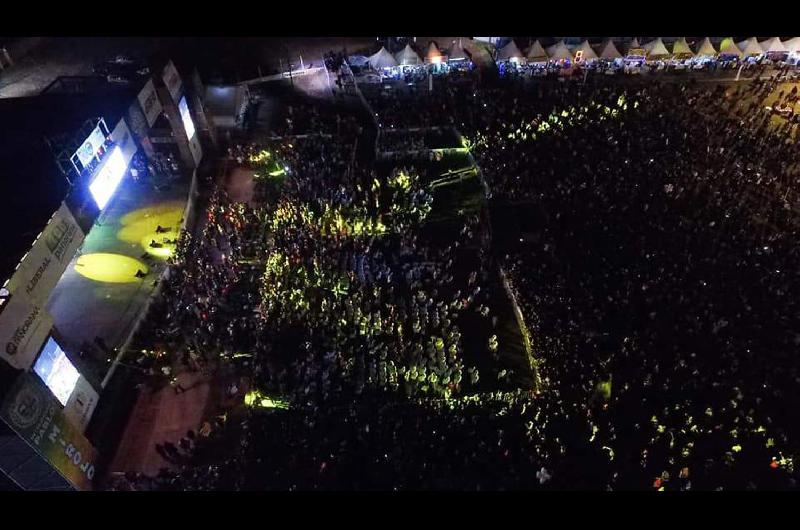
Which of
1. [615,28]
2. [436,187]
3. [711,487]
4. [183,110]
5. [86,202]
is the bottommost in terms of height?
[711,487]

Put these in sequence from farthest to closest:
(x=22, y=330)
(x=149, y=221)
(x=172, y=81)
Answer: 1. (x=172, y=81)
2. (x=149, y=221)
3. (x=22, y=330)

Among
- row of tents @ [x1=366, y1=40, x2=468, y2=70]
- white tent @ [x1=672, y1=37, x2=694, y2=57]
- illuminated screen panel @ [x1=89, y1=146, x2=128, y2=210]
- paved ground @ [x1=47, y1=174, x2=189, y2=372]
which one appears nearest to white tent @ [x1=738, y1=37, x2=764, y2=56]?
white tent @ [x1=672, y1=37, x2=694, y2=57]

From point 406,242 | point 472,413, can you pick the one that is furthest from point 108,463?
point 406,242

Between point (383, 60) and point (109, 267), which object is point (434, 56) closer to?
point (383, 60)

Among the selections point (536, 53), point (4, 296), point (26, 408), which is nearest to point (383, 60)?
point (536, 53)

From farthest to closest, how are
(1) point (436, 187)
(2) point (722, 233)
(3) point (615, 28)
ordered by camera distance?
(1) point (436, 187), (2) point (722, 233), (3) point (615, 28)

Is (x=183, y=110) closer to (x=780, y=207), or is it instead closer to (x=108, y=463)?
(x=108, y=463)

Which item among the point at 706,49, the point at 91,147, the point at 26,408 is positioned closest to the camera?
the point at 26,408
